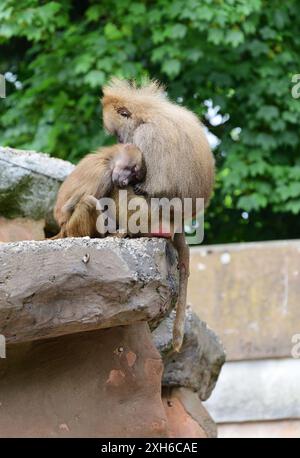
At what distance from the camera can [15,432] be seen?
418cm

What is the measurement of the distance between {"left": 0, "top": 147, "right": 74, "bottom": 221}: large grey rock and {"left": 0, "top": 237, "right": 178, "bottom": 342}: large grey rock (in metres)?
1.30

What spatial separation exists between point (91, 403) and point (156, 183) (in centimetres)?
98

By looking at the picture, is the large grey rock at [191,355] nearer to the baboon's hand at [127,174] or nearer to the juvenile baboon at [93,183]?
the juvenile baboon at [93,183]

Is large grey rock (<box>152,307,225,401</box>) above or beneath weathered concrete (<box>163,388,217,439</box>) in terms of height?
above

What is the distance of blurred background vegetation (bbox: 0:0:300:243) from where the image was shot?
8.18m

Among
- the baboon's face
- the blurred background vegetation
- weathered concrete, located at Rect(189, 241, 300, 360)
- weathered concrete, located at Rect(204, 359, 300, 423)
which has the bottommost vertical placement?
weathered concrete, located at Rect(204, 359, 300, 423)

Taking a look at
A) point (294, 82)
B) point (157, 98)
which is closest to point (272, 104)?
point (294, 82)

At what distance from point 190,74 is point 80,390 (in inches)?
194

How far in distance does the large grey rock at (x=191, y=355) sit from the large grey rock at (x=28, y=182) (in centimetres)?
91

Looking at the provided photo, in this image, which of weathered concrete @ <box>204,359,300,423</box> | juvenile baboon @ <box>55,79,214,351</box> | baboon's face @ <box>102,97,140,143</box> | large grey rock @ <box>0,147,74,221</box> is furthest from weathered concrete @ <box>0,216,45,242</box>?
weathered concrete @ <box>204,359,300,423</box>

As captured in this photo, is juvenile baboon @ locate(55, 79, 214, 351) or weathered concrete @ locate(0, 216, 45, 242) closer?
juvenile baboon @ locate(55, 79, 214, 351)

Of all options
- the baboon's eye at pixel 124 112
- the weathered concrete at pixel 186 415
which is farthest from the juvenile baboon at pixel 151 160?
the weathered concrete at pixel 186 415

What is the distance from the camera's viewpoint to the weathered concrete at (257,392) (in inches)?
285

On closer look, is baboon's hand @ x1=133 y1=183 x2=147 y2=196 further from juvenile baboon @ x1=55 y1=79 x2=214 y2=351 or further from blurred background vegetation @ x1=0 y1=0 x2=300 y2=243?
blurred background vegetation @ x1=0 y1=0 x2=300 y2=243
